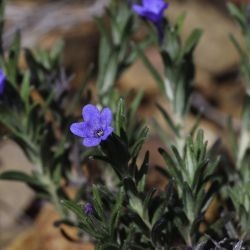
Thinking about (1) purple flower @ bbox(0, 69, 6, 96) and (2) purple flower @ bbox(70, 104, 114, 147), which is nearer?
(2) purple flower @ bbox(70, 104, 114, 147)

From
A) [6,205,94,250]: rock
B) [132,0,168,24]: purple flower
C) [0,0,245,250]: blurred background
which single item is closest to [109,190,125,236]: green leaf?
[132,0,168,24]: purple flower

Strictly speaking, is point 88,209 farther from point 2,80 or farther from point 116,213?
point 2,80

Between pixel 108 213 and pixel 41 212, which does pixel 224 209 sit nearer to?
pixel 108 213

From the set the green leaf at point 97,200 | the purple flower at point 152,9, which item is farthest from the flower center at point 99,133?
the purple flower at point 152,9

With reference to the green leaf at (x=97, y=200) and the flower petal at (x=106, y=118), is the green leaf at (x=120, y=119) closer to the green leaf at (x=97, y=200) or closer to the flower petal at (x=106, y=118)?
the flower petal at (x=106, y=118)

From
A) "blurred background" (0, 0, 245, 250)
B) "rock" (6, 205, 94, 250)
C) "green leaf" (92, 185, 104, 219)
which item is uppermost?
"green leaf" (92, 185, 104, 219)

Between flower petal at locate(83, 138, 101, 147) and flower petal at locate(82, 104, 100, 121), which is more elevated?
flower petal at locate(82, 104, 100, 121)

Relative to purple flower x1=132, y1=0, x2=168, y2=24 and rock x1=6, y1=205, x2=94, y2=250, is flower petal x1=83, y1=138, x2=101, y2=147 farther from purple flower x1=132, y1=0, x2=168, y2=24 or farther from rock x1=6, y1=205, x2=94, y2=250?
rock x1=6, y1=205, x2=94, y2=250
